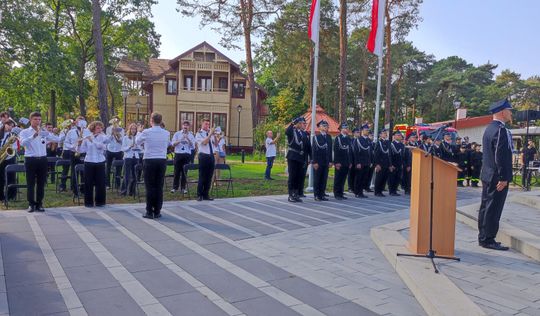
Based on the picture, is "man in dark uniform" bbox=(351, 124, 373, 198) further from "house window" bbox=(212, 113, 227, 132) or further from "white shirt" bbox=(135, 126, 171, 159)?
"house window" bbox=(212, 113, 227, 132)

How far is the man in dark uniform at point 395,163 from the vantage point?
46.9ft

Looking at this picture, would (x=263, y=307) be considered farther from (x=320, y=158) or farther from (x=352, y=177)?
(x=352, y=177)

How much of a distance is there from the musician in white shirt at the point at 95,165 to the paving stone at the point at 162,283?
16.5 ft

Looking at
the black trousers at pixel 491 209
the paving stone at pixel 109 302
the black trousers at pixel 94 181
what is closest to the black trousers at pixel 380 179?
the black trousers at pixel 491 209

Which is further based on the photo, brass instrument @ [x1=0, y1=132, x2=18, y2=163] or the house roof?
the house roof

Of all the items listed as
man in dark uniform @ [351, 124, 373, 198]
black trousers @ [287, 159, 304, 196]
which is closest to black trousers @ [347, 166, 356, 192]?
man in dark uniform @ [351, 124, 373, 198]

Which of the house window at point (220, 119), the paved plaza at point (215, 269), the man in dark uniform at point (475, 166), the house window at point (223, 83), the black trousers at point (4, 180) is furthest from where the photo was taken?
the house window at point (223, 83)

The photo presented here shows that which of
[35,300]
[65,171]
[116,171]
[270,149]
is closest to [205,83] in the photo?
[270,149]

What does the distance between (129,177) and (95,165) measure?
6.87ft

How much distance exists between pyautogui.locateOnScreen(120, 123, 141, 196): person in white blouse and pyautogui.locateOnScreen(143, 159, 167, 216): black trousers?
2673mm

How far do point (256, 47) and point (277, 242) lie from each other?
→ 2797cm

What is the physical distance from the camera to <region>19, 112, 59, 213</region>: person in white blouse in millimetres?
8875

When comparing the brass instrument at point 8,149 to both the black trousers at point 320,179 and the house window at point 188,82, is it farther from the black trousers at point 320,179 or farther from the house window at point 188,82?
the house window at point 188,82

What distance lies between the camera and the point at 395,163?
14273mm
